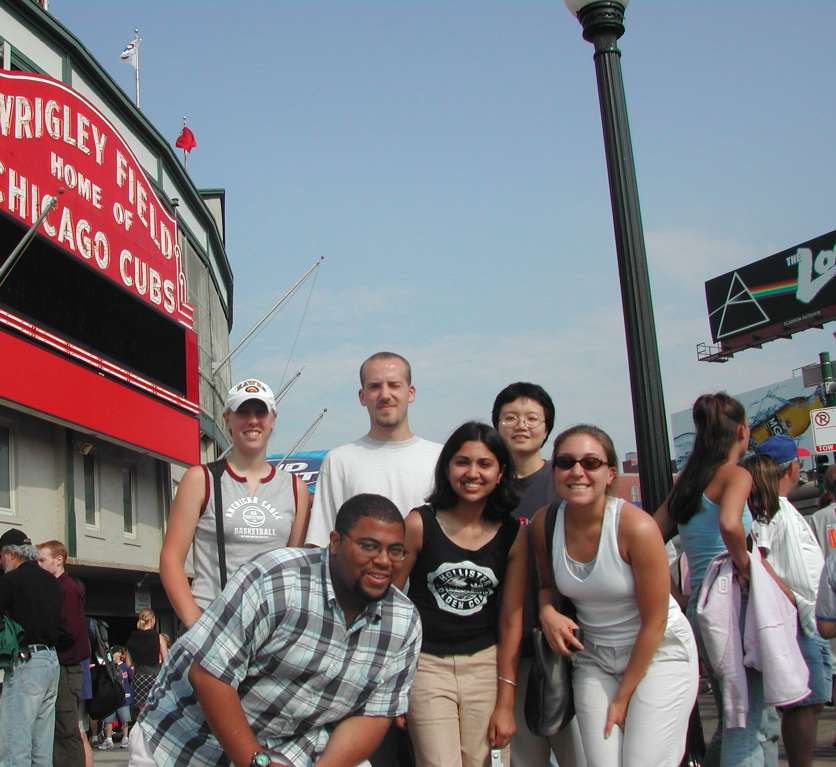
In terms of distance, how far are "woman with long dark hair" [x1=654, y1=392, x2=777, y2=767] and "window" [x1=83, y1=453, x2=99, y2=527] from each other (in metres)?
17.3

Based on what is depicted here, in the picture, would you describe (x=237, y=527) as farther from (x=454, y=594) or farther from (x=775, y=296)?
(x=775, y=296)

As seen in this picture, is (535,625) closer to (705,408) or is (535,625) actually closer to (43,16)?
(705,408)

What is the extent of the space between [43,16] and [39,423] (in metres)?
7.35

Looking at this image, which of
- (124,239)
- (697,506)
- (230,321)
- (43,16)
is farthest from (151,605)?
(697,506)

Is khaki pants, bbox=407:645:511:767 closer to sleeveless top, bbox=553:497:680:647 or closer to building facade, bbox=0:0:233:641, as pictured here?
sleeveless top, bbox=553:497:680:647

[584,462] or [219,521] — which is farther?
[219,521]

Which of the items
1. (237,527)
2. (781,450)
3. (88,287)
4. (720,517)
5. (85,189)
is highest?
(85,189)

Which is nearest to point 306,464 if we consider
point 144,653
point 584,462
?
point 144,653

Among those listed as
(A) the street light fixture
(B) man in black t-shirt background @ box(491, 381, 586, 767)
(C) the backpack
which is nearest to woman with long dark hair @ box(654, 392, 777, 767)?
(A) the street light fixture

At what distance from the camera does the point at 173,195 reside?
92.2 feet

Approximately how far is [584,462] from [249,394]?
5.38 feet

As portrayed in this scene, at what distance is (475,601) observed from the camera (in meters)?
4.32

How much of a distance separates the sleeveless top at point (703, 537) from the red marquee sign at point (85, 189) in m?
13.6

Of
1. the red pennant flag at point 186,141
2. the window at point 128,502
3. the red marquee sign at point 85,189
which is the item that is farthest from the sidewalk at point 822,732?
the red pennant flag at point 186,141
